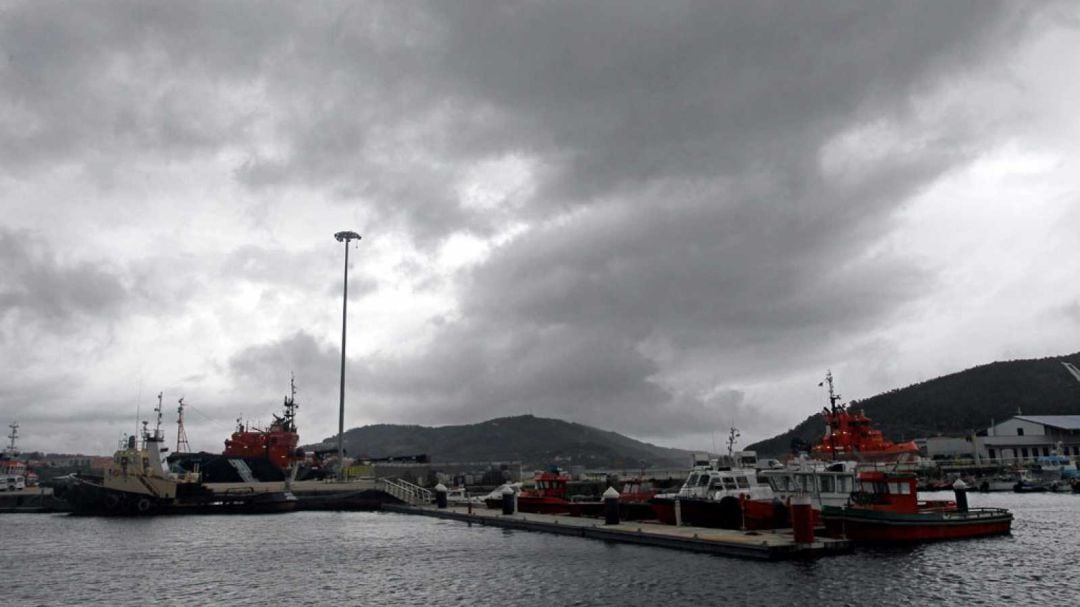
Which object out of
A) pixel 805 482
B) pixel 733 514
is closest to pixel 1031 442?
pixel 805 482

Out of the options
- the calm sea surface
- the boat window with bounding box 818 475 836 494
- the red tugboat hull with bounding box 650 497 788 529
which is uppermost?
the boat window with bounding box 818 475 836 494

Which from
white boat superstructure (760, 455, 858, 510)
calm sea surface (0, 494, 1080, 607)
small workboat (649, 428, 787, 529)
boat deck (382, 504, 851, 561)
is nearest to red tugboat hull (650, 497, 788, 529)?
small workboat (649, 428, 787, 529)

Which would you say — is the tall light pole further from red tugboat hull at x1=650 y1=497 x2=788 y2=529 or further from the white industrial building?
the white industrial building

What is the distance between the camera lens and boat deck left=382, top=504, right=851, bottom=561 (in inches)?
1248

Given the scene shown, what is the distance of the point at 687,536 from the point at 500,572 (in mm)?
9620

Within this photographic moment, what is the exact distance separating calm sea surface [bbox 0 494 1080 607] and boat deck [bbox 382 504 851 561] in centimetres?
89

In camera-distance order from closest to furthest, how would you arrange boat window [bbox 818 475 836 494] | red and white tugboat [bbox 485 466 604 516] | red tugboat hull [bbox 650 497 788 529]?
red tugboat hull [bbox 650 497 788 529] < boat window [bbox 818 475 836 494] < red and white tugboat [bbox 485 466 604 516]

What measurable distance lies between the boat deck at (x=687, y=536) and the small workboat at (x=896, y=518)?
2982 millimetres

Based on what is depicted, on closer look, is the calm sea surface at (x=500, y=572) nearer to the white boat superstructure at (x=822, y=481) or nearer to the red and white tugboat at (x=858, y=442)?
the white boat superstructure at (x=822, y=481)

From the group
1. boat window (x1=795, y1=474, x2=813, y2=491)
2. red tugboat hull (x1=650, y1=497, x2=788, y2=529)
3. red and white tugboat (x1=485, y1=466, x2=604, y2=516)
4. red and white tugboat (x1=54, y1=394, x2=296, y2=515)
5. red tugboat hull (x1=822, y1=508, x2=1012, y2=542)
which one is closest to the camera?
red tugboat hull (x1=822, y1=508, x2=1012, y2=542)

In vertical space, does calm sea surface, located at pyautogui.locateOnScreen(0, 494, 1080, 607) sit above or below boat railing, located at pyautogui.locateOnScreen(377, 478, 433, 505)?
below

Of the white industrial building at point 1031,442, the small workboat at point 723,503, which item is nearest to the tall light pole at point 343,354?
the small workboat at point 723,503

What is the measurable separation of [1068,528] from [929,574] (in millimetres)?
24915

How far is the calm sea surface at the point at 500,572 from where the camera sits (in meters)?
25.8
